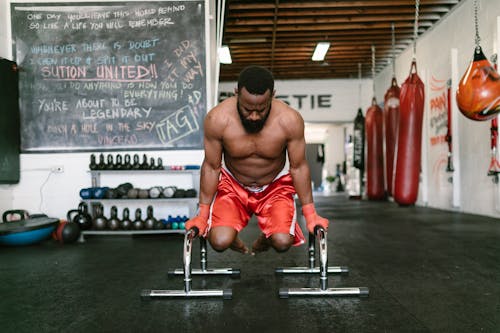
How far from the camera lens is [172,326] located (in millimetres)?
1627

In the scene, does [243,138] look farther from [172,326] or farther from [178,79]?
[178,79]

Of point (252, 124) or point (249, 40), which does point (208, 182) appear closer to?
point (252, 124)

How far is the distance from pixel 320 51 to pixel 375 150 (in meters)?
2.30

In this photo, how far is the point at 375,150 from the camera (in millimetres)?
6070

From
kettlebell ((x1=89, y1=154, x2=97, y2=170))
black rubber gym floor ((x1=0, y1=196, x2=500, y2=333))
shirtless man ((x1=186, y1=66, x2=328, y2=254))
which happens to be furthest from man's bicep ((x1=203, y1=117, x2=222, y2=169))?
kettlebell ((x1=89, y1=154, x2=97, y2=170))

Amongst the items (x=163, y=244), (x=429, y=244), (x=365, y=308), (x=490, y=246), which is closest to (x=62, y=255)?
(x=163, y=244)

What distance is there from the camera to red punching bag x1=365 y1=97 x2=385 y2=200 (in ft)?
19.6

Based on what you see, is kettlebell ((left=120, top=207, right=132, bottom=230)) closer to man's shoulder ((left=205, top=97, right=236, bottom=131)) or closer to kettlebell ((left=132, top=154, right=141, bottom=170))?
kettlebell ((left=132, top=154, right=141, bottom=170))

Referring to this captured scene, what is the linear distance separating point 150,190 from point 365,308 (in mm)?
2836

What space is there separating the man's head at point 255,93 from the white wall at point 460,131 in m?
4.03

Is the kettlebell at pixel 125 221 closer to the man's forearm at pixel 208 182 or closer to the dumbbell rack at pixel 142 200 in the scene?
the dumbbell rack at pixel 142 200

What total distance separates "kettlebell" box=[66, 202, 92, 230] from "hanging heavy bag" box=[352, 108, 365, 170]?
15.2 feet

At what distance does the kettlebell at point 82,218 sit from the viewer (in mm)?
4039

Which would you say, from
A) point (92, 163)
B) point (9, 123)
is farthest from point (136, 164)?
point (9, 123)
